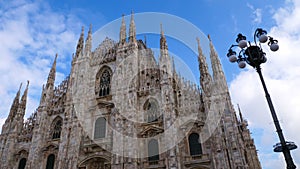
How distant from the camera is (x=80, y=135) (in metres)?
20.5

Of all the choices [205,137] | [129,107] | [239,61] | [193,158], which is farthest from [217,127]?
[239,61]

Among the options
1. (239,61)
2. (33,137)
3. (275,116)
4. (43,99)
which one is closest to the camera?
(275,116)

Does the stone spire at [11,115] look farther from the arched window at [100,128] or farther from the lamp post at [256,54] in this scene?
the lamp post at [256,54]

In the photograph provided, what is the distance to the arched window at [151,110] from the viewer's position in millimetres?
19303

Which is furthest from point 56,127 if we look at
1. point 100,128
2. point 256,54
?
point 256,54

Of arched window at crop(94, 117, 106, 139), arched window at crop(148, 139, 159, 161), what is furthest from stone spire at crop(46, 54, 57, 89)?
arched window at crop(148, 139, 159, 161)

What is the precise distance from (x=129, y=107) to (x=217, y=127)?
23.4 ft

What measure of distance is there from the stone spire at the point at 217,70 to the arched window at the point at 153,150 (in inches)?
259

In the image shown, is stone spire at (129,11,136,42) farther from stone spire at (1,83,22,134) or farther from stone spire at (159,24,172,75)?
stone spire at (1,83,22,134)

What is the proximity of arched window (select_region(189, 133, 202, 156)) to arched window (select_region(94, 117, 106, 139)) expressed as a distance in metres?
7.42

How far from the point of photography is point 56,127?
22438 mm

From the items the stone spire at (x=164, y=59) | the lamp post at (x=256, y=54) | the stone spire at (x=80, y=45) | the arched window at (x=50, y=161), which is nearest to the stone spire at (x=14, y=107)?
the arched window at (x=50, y=161)

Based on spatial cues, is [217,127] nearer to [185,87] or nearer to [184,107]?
[184,107]

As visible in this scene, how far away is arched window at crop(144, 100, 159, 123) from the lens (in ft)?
63.3
